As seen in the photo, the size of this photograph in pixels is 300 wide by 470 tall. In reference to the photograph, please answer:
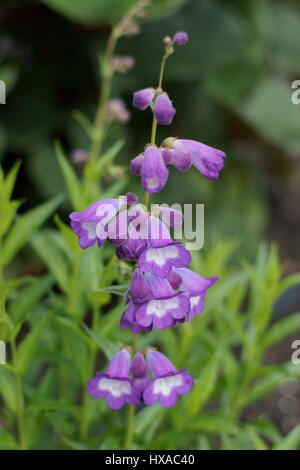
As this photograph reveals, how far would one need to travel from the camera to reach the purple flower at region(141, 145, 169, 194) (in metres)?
1.23

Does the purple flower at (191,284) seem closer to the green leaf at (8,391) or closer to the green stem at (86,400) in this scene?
the green stem at (86,400)

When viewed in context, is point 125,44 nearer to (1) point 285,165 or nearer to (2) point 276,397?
(1) point 285,165

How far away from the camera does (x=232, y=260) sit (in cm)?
403

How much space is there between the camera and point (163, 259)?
1240 mm

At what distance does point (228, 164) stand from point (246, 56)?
0.76 metres

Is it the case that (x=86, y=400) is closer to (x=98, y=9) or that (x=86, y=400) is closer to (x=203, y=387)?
(x=203, y=387)

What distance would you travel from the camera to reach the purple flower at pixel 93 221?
1.26m

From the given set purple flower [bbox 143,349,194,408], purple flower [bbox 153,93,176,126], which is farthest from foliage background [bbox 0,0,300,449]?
purple flower [bbox 153,93,176,126]

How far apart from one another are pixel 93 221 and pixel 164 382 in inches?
15.4

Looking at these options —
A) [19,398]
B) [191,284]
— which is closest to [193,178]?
[19,398]

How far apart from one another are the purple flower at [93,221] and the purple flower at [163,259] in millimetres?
88

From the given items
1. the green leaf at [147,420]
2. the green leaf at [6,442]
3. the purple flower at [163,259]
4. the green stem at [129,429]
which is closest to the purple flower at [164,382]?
the green stem at [129,429]

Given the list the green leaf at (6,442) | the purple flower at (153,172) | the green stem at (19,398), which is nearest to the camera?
the purple flower at (153,172)

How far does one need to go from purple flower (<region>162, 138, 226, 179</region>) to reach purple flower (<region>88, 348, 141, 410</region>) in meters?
0.43
